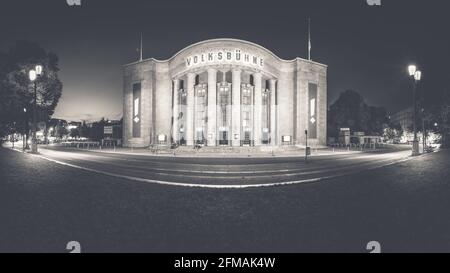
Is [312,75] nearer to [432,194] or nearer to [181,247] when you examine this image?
[432,194]

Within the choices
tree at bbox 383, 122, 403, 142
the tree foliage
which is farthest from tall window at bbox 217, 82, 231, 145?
tree at bbox 383, 122, 403, 142

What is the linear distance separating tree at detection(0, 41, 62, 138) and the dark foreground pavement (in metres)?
41.1

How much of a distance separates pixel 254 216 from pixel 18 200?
22.3 feet

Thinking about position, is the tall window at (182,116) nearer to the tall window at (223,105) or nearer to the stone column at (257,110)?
the tall window at (223,105)

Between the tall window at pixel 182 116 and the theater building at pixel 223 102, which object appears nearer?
the theater building at pixel 223 102

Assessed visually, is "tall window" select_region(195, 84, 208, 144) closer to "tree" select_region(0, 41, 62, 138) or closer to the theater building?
the theater building

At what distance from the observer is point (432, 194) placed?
8.82 metres

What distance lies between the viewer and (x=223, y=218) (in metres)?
6.38

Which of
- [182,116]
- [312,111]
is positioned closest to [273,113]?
[312,111]

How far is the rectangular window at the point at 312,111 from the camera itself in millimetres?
61375

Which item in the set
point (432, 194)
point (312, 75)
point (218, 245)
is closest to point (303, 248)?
point (218, 245)

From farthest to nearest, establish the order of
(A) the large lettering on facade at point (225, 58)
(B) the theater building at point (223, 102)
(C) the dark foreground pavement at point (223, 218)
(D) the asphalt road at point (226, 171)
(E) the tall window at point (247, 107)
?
(E) the tall window at point (247, 107)
(B) the theater building at point (223, 102)
(A) the large lettering on facade at point (225, 58)
(D) the asphalt road at point (226, 171)
(C) the dark foreground pavement at point (223, 218)

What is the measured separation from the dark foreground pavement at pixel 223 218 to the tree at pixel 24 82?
1619 inches

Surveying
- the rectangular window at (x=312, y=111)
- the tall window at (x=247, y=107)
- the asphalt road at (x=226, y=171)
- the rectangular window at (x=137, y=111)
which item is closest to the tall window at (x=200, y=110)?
the tall window at (x=247, y=107)
